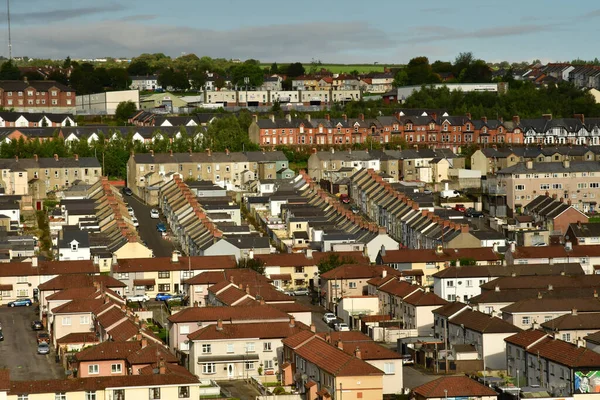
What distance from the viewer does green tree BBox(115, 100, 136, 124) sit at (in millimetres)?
108356

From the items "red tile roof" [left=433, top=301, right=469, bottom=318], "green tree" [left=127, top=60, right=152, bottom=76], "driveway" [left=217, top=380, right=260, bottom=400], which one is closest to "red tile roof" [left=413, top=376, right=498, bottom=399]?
"driveway" [left=217, top=380, right=260, bottom=400]

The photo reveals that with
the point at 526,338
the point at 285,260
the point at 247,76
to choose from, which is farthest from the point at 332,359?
the point at 247,76

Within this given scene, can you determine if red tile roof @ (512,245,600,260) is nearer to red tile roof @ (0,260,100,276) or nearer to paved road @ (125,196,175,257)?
paved road @ (125,196,175,257)

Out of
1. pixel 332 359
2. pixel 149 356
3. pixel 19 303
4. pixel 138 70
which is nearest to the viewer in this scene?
pixel 332 359

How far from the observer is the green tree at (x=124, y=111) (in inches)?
4266

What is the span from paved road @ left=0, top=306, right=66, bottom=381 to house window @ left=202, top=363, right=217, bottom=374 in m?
4.07

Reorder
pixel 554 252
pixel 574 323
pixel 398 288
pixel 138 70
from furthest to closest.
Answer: pixel 138 70, pixel 554 252, pixel 398 288, pixel 574 323

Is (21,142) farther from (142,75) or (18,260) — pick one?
(142,75)

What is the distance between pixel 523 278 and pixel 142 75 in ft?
298

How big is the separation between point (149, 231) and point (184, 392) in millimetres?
35527

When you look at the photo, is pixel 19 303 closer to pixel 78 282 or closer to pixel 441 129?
pixel 78 282

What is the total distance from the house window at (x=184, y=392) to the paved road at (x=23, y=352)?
24.1ft

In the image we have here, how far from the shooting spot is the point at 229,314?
4588 cm

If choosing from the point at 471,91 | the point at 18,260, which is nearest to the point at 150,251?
the point at 18,260
